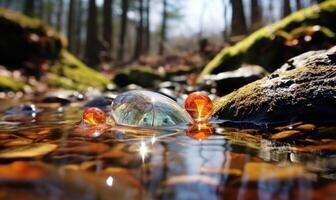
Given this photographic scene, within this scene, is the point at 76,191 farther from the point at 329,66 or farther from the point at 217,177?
the point at 329,66

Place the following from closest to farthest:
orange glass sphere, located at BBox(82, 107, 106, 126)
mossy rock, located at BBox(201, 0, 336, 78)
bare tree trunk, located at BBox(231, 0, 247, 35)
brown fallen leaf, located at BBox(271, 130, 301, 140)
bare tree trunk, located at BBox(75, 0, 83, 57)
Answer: brown fallen leaf, located at BBox(271, 130, 301, 140) < orange glass sphere, located at BBox(82, 107, 106, 126) < mossy rock, located at BBox(201, 0, 336, 78) < bare tree trunk, located at BBox(231, 0, 247, 35) < bare tree trunk, located at BBox(75, 0, 83, 57)

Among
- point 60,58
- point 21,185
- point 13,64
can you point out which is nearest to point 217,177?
point 21,185

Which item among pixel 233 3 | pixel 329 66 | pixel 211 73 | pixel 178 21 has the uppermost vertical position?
pixel 178 21

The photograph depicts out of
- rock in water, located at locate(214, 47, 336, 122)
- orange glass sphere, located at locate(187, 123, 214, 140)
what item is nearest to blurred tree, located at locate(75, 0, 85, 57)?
rock in water, located at locate(214, 47, 336, 122)

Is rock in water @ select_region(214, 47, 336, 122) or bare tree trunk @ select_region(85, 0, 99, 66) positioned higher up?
bare tree trunk @ select_region(85, 0, 99, 66)

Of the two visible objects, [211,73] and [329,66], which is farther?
[211,73]

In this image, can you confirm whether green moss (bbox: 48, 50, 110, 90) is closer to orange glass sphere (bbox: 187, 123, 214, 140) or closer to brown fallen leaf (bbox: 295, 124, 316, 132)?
orange glass sphere (bbox: 187, 123, 214, 140)

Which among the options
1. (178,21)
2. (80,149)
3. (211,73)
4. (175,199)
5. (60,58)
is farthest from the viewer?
(178,21)

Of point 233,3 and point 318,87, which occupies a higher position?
point 233,3
